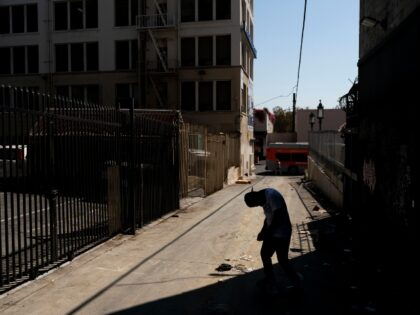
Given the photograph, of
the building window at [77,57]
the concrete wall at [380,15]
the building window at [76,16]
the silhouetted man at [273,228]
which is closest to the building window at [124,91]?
the building window at [77,57]

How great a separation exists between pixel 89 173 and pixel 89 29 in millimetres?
A: 33739

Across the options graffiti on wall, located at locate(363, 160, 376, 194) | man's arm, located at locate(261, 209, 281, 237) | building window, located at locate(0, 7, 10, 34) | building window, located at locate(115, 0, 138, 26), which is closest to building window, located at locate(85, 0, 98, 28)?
building window, located at locate(115, 0, 138, 26)

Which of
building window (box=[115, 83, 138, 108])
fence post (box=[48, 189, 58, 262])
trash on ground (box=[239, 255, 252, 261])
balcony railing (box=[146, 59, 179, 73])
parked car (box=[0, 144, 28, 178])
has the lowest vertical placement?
trash on ground (box=[239, 255, 252, 261])

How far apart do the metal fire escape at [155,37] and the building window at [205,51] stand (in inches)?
81.5

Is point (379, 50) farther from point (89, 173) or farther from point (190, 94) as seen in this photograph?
point (190, 94)

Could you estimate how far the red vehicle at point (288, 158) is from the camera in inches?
1789

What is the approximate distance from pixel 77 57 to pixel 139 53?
574 cm

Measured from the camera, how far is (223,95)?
38.1 meters

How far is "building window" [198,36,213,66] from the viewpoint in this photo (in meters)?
37.9

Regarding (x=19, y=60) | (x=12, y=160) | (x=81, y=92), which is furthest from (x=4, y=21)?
(x=12, y=160)

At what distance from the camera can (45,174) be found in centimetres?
725

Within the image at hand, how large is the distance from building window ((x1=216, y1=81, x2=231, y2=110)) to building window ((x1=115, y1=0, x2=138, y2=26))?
848 cm

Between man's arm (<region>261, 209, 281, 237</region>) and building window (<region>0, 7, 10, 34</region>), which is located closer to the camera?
man's arm (<region>261, 209, 281, 237</region>)

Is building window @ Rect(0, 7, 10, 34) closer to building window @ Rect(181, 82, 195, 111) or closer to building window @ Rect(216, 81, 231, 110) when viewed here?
building window @ Rect(181, 82, 195, 111)
